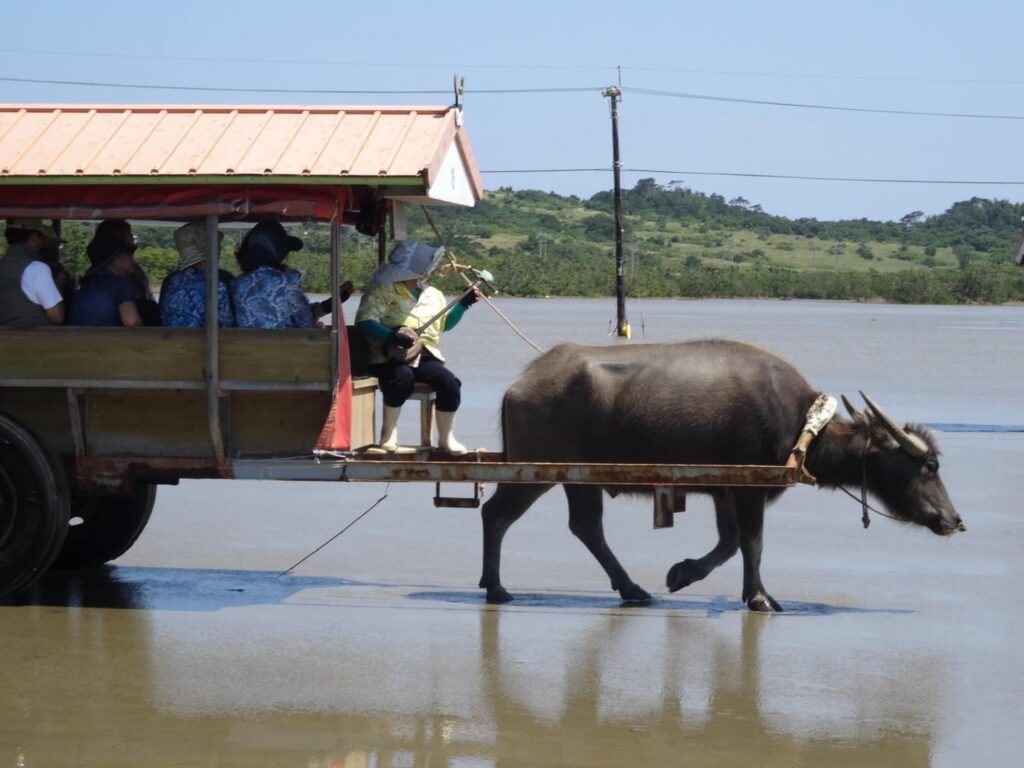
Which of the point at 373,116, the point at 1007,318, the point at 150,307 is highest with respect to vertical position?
the point at 373,116

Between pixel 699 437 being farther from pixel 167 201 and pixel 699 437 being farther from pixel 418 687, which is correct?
pixel 167 201

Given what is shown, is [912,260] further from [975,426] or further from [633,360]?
[633,360]

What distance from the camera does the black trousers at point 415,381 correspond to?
8.78m

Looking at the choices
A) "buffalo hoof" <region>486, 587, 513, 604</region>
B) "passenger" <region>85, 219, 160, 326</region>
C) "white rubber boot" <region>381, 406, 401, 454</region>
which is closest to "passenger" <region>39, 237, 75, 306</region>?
"passenger" <region>85, 219, 160, 326</region>

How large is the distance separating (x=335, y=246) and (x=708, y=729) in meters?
3.22

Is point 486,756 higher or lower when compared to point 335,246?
lower

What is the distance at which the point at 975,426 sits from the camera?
758 inches

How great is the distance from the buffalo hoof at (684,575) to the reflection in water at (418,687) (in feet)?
0.52

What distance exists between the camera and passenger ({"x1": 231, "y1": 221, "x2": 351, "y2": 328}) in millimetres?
8547

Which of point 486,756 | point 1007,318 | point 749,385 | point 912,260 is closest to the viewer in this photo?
point 486,756

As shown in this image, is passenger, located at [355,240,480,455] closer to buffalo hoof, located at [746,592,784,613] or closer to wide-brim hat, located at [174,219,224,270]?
wide-brim hat, located at [174,219,224,270]

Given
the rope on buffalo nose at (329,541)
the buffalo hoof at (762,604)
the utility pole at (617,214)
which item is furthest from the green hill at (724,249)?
the buffalo hoof at (762,604)

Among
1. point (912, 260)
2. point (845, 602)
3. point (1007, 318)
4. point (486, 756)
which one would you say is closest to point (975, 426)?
point (845, 602)

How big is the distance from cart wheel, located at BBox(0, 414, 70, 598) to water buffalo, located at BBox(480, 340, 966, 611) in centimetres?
232
